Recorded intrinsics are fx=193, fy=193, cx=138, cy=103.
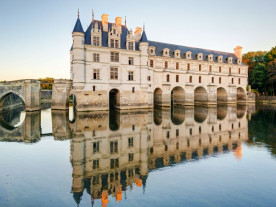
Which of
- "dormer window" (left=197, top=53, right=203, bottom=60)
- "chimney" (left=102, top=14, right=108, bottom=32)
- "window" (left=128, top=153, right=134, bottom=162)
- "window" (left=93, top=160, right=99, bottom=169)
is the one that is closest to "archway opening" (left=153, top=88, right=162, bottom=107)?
"dormer window" (left=197, top=53, right=203, bottom=60)

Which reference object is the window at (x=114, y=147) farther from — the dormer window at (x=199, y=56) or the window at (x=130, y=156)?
the dormer window at (x=199, y=56)

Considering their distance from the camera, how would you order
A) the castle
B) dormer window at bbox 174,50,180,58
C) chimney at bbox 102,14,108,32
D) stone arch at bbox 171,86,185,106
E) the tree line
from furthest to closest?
the tree line → stone arch at bbox 171,86,185,106 → dormer window at bbox 174,50,180,58 → chimney at bbox 102,14,108,32 → the castle

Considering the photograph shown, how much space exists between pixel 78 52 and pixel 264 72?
53.3 metres

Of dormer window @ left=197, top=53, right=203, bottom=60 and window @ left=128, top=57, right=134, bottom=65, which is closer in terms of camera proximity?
window @ left=128, top=57, right=134, bottom=65

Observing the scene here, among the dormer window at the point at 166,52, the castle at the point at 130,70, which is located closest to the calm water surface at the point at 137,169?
the castle at the point at 130,70

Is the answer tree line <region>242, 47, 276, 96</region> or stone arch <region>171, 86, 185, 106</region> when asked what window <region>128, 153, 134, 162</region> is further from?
tree line <region>242, 47, 276, 96</region>

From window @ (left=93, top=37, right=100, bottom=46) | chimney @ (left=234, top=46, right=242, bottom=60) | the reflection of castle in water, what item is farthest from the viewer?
chimney @ (left=234, top=46, right=242, bottom=60)

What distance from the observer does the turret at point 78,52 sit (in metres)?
28.4

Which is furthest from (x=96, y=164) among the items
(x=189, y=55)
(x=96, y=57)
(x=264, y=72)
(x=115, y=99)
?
(x=264, y=72)

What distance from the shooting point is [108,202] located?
6.68 m

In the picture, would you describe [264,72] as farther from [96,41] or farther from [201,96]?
[96,41]

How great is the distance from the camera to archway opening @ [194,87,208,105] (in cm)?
4512

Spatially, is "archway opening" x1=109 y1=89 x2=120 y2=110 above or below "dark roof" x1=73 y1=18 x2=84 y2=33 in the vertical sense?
below

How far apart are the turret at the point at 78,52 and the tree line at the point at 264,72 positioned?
49.2 metres
